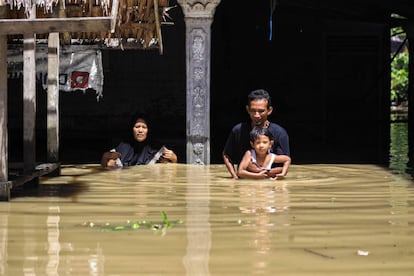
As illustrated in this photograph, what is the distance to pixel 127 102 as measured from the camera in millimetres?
16891

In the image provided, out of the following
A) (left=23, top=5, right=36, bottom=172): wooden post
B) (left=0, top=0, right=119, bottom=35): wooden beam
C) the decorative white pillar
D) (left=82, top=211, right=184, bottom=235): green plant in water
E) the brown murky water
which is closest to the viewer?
the brown murky water

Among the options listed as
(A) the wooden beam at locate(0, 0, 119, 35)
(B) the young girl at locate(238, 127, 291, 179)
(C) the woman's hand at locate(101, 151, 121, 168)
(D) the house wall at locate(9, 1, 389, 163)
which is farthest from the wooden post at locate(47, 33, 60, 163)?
(D) the house wall at locate(9, 1, 389, 163)

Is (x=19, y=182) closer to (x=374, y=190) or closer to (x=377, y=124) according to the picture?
(x=374, y=190)

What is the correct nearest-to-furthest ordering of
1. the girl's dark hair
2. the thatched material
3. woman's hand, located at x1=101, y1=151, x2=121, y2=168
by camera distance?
the thatched material → the girl's dark hair → woman's hand, located at x1=101, y1=151, x2=121, y2=168

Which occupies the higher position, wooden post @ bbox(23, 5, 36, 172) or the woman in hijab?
wooden post @ bbox(23, 5, 36, 172)

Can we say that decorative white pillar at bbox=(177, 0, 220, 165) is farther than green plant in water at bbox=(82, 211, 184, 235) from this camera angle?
Yes

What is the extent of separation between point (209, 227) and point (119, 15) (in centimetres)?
402

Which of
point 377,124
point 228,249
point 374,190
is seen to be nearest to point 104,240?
point 228,249

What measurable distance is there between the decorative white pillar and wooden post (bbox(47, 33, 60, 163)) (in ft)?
6.94

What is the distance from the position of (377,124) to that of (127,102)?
6.92m

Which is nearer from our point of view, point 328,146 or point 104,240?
point 104,240

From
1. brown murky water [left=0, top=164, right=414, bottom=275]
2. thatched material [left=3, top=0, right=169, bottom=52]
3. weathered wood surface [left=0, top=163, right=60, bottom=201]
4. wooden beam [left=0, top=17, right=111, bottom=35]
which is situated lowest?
brown murky water [left=0, top=164, right=414, bottom=275]

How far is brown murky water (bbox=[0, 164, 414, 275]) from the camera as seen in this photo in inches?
193

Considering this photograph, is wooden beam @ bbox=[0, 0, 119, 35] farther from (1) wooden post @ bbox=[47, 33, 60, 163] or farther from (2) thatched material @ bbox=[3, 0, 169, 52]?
(1) wooden post @ bbox=[47, 33, 60, 163]
